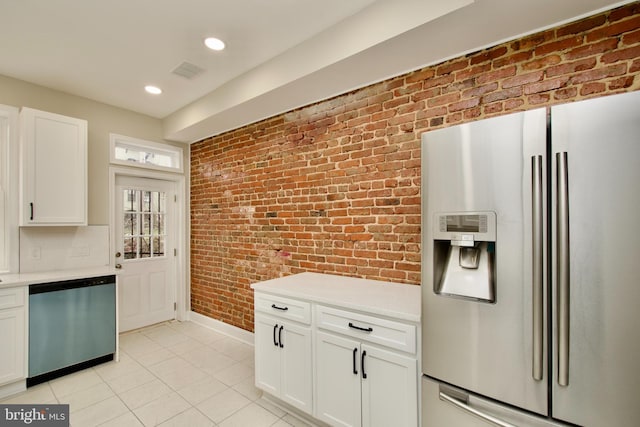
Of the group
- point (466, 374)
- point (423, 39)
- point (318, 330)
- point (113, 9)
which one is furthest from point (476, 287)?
point (113, 9)

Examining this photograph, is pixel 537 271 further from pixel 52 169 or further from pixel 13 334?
pixel 52 169

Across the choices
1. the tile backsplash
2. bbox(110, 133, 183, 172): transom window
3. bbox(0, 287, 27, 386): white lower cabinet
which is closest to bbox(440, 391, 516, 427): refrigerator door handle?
bbox(0, 287, 27, 386): white lower cabinet

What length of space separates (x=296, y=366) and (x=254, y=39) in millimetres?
2545

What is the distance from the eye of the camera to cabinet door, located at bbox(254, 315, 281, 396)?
88.8 inches

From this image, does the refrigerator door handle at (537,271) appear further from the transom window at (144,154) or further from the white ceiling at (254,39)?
the transom window at (144,154)

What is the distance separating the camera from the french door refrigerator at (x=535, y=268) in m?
1.06

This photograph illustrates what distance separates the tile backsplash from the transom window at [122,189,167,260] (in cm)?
34

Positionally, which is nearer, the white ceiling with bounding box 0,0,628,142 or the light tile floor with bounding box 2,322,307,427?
the white ceiling with bounding box 0,0,628,142

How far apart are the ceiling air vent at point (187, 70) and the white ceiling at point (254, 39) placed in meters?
0.04

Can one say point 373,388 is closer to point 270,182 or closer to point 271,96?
point 270,182

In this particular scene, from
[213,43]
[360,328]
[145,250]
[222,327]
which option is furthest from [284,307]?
[145,250]

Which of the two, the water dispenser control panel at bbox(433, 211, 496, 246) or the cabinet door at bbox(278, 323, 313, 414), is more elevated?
the water dispenser control panel at bbox(433, 211, 496, 246)

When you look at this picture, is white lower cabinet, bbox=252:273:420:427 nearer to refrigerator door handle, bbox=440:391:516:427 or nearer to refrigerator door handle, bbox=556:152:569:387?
refrigerator door handle, bbox=440:391:516:427

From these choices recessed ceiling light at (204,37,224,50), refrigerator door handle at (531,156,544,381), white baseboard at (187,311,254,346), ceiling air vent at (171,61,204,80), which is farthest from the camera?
white baseboard at (187,311,254,346)
